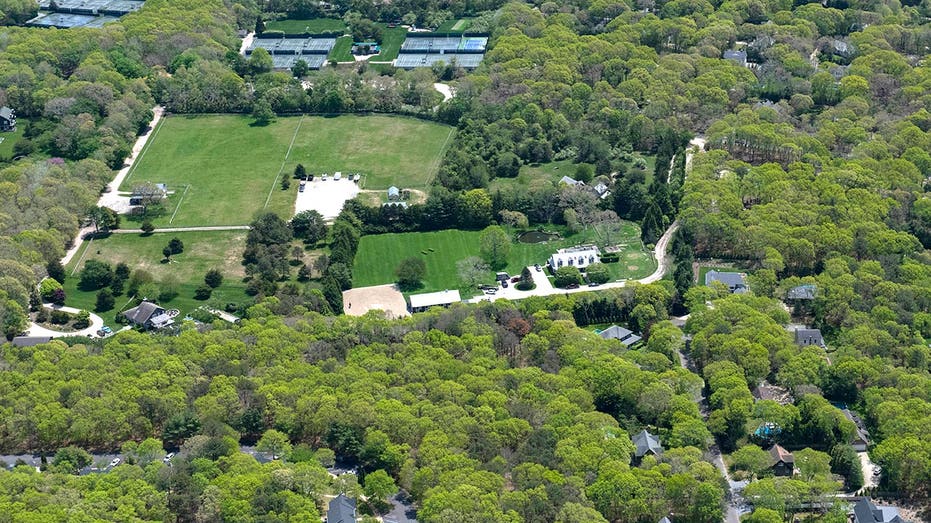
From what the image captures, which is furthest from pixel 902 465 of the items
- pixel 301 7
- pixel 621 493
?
pixel 301 7

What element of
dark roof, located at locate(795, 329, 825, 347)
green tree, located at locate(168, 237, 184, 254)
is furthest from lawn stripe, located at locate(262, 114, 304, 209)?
dark roof, located at locate(795, 329, 825, 347)

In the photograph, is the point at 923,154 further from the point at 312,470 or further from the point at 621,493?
the point at 312,470

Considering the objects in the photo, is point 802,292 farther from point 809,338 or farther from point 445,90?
point 445,90

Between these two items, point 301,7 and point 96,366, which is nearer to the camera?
point 96,366

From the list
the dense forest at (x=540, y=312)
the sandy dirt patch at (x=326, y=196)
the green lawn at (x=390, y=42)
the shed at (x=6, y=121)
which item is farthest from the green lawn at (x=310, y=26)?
the sandy dirt patch at (x=326, y=196)

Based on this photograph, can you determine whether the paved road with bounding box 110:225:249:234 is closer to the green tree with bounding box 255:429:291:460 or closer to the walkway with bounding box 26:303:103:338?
the walkway with bounding box 26:303:103:338

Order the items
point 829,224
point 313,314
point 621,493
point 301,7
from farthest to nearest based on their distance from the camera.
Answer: point 301,7, point 829,224, point 313,314, point 621,493
